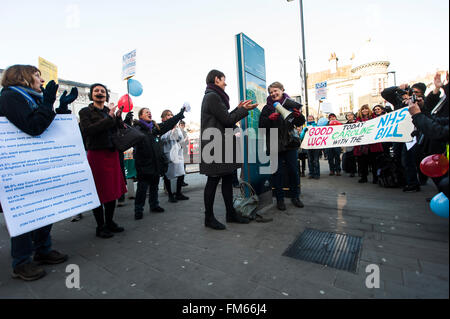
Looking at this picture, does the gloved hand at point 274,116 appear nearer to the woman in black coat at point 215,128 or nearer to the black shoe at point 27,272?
the woman in black coat at point 215,128

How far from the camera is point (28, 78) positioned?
232cm

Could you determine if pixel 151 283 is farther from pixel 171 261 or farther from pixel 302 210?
pixel 302 210

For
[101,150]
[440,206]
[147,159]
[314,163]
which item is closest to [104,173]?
[101,150]

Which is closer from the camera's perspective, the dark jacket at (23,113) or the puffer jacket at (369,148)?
the dark jacket at (23,113)

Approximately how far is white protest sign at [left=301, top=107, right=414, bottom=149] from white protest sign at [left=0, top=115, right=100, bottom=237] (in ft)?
17.8

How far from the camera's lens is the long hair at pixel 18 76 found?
7.34ft

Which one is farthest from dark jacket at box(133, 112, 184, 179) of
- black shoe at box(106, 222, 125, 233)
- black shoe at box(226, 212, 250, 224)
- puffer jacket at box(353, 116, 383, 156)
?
puffer jacket at box(353, 116, 383, 156)

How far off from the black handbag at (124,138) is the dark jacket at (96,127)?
0.23ft

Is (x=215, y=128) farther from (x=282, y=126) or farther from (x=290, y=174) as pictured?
(x=290, y=174)

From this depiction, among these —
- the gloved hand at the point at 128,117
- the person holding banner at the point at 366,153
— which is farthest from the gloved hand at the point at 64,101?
the person holding banner at the point at 366,153

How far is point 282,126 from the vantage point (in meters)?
3.80
